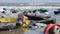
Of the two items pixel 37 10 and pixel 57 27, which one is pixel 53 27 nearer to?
pixel 57 27

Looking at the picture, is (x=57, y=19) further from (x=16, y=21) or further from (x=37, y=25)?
(x=16, y=21)

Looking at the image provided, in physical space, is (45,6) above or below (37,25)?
above

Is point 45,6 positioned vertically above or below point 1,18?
above

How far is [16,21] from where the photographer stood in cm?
105

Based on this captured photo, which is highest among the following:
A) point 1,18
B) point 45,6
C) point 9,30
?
point 45,6

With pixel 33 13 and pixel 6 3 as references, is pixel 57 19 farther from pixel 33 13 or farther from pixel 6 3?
pixel 6 3

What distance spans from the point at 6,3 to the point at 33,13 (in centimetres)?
27

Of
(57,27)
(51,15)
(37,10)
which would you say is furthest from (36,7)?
(57,27)

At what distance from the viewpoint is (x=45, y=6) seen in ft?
3.49

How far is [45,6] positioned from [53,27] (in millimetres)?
208

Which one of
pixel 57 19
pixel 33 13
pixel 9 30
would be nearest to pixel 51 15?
pixel 57 19

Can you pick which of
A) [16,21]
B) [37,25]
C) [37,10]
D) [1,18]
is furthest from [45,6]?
[1,18]

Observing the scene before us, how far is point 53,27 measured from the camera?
1.01 meters

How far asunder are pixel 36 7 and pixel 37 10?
0.03m
